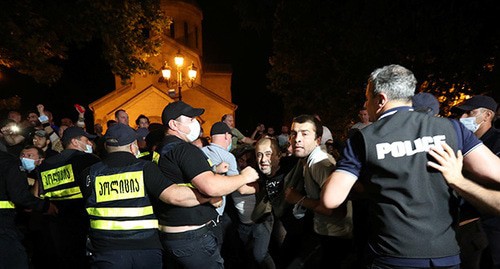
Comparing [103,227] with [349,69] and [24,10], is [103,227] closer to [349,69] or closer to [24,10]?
[24,10]

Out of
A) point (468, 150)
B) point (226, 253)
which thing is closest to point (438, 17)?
point (226, 253)

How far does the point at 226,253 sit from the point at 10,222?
3.34 metres

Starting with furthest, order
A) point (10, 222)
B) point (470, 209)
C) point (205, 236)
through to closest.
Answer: point (10, 222)
point (205, 236)
point (470, 209)

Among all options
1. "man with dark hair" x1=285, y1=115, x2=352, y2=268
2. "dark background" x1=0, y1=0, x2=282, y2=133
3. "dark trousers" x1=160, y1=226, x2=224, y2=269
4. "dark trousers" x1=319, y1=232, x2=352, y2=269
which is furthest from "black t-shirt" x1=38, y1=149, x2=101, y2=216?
"dark background" x1=0, y1=0, x2=282, y2=133

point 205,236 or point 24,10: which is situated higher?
point 24,10

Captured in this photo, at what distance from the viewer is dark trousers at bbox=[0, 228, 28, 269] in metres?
4.45

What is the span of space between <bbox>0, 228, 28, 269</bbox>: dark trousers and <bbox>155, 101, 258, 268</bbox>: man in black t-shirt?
6.75 ft

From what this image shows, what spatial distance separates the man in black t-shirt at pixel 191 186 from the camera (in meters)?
3.43

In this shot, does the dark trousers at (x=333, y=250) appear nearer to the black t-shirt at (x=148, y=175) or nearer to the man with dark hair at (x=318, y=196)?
the man with dark hair at (x=318, y=196)

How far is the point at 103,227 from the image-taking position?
3668 mm

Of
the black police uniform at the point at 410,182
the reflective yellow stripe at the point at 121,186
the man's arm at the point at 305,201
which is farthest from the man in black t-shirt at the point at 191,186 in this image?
the black police uniform at the point at 410,182

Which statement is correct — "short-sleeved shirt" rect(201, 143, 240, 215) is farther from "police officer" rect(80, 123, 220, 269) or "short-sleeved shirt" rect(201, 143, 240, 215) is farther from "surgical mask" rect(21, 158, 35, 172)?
"surgical mask" rect(21, 158, 35, 172)

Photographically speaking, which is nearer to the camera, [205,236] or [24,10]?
[205,236]

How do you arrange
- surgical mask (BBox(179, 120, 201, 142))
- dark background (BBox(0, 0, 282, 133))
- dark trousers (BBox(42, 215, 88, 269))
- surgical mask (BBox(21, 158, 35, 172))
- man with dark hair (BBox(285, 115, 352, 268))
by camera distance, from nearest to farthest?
man with dark hair (BBox(285, 115, 352, 268)), surgical mask (BBox(179, 120, 201, 142)), dark trousers (BBox(42, 215, 88, 269)), surgical mask (BBox(21, 158, 35, 172)), dark background (BBox(0, 0, 282, 133))
